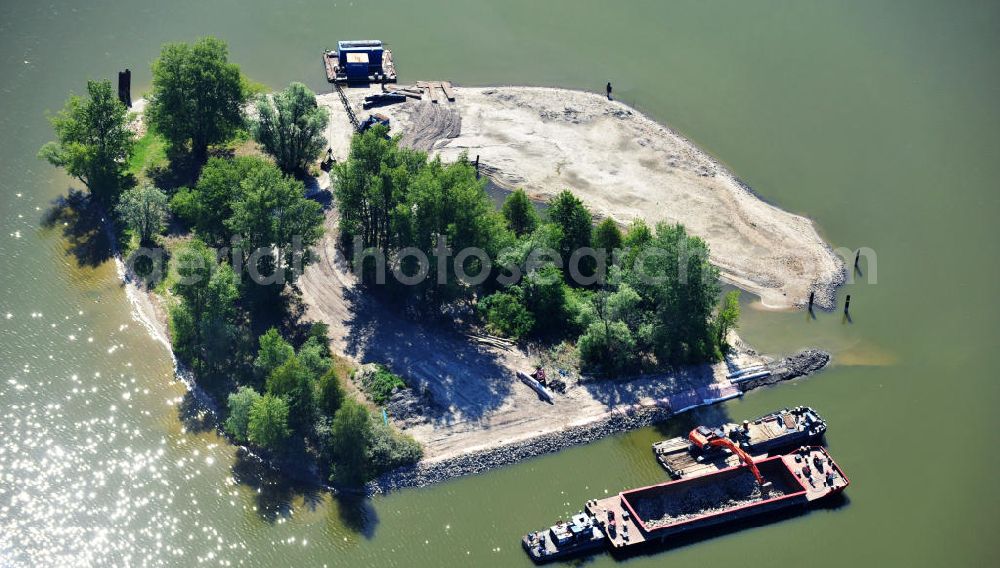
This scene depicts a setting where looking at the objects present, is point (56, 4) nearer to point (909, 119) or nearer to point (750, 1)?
point (750, 1)

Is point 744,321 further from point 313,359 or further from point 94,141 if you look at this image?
point 94,141

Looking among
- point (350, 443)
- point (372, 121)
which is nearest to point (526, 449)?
point (350, 443)

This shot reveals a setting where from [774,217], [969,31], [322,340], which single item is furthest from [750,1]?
[322,340]

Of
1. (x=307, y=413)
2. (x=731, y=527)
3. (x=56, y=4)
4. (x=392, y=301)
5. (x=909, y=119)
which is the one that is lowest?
(x=731, y=527)

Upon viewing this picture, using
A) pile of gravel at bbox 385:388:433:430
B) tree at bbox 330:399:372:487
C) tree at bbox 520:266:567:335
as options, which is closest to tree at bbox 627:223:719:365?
tree at bbox 520:266:567:335

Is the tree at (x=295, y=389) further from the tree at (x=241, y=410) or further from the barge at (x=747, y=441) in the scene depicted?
the barge at (x=747, y=441)

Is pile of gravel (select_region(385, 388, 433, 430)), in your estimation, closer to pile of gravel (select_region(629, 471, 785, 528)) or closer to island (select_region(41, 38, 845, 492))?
island (select_region(41, 38, 845, 492))
